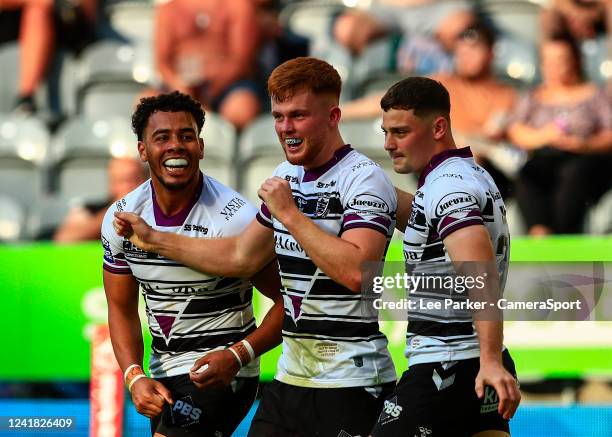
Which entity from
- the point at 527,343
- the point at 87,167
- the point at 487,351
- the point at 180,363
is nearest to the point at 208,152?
the point at 87,167

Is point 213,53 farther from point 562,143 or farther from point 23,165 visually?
point 562,143

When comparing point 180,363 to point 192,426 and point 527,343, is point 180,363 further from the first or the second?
point 527,343

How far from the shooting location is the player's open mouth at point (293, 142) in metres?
4.35

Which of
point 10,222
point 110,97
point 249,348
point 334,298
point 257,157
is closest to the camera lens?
point 334,298

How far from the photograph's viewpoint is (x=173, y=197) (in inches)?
186

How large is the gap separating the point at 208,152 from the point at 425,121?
17.6 ft

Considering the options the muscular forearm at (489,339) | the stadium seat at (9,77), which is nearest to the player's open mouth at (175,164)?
the muscular forearm at (489,339)

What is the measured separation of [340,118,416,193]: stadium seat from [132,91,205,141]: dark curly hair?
4.11 metres

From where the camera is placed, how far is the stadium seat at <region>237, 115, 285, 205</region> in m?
8.97

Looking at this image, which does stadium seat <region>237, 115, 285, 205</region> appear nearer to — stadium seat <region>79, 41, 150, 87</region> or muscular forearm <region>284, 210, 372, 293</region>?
stadium seat <region>79, 41, 150, 87</region>

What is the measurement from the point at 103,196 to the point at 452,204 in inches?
224

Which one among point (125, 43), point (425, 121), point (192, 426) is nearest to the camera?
point (425, 121)

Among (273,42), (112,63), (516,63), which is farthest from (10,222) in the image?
(516,63)

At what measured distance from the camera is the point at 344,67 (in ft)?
32.4
